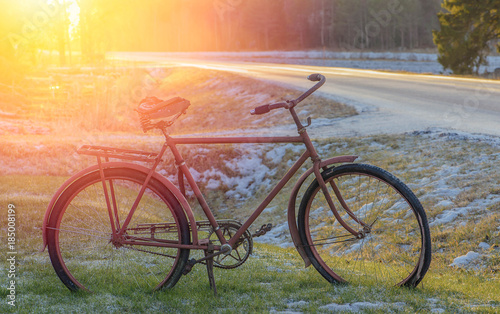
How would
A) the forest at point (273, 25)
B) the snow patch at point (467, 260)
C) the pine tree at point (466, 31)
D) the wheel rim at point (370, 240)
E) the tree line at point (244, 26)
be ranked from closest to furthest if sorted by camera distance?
the wheel rim at point (370, 240), the snow patch at point (467, 260), the tree line at point (244, 26), the pine tree at point (466, 31), the forest at point (273, 25)

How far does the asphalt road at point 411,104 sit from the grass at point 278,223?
122cm

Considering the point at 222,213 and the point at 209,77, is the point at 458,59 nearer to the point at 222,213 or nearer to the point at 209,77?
the point at 209,77

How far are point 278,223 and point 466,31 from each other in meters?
28.8

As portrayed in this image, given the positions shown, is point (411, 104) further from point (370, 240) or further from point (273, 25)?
point (273, 25)

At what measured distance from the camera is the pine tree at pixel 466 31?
31266mm

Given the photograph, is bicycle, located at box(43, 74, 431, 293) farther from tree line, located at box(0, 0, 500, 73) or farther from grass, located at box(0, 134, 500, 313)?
tree line, located at box(0, 0, 500, 73)

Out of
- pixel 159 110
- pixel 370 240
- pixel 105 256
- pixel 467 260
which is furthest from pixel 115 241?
pixel 467 260

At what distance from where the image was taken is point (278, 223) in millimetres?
8469

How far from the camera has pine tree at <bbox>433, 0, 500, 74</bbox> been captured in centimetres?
3127

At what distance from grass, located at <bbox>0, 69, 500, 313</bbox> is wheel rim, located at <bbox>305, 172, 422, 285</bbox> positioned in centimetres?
22

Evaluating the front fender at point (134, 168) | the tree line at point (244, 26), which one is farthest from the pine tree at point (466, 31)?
the front fender at point (134, 168)

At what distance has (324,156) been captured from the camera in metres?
10.1

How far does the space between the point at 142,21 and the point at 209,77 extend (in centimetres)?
9004

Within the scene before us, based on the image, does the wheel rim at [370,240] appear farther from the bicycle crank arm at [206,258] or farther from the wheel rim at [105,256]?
the wheel rim at [105,256]
